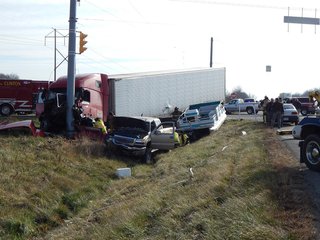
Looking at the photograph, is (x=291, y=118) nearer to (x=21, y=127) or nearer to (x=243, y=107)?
(x=21, y=127)

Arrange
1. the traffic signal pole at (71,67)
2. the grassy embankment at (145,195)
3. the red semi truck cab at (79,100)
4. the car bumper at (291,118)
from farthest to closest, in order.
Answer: the car bumper at (291,118) < the red semi truck cab at (79,100) < the traffic signal pole at (71,67) < the grassy embankment at (145,195)

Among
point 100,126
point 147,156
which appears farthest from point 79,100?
point 147,156

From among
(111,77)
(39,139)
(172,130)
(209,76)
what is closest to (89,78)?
(111,77)

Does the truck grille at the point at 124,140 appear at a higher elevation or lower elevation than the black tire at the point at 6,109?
lower

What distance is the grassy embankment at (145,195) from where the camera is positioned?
712 cm

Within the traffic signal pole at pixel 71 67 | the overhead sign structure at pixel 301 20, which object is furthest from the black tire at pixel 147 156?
the overhead sign structure at pixel 301 20

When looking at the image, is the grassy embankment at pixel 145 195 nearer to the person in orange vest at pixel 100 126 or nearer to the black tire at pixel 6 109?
the person in orange vest at pixel 100 126

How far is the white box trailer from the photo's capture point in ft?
90.9

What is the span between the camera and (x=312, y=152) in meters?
11.9

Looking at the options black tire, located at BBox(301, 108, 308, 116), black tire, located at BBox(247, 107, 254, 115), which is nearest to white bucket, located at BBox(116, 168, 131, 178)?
black tire, located at BBox(301, 108, 308, 116)

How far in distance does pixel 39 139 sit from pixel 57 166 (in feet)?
10.5

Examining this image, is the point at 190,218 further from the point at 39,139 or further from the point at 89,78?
the point at 89,78

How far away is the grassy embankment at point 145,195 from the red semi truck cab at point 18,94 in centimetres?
2207

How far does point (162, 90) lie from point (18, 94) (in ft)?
40.7
